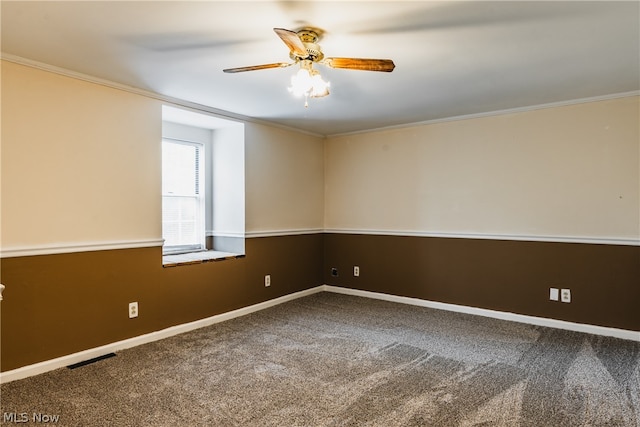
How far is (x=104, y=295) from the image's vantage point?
3.09 metres

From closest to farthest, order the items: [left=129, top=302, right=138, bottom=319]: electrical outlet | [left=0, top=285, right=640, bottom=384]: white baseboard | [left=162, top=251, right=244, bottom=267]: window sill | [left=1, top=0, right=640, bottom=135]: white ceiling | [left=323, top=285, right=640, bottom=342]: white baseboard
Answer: [left=1, top=0, right=640, bottom=135]: white ceiling → [left=0, top=285, right=640, bottom=384]: white baseboard → [left=129, top=302, right=138, bottom=319]: electrical outlet → [left=323, top=285, right=640, bottom=342]: white baseboard → [left=162, top=251, right=244, bottom=267]: window sill

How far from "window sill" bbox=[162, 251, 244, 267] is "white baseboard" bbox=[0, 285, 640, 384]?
1.92 ft

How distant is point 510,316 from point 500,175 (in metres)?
1.49

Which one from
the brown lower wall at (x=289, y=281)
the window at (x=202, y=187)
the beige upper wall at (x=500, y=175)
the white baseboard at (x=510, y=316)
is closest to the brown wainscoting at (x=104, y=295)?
the brown lower wall at (x=289, y=281)

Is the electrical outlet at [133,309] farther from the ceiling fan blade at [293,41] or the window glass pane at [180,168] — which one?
the ceiling fan blade at [293,41]

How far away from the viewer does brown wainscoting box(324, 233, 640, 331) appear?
11.5ft

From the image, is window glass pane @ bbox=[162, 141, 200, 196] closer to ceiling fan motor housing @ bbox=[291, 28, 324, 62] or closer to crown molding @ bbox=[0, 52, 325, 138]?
crown molding @ bbox=[0, 52, 325, 138]

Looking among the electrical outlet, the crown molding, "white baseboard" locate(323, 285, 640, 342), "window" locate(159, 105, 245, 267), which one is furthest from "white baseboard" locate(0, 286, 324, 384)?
the crown molding

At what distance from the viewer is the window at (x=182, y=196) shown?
13.7 ft

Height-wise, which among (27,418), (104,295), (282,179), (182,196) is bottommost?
(27,418)

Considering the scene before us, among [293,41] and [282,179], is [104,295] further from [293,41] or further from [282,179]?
[293,41]

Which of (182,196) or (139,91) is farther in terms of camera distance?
(182,196)

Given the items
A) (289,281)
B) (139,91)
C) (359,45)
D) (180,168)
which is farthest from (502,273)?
(139,91)

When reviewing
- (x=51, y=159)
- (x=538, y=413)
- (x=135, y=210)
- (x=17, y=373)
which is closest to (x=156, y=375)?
(x=17, y=373)
